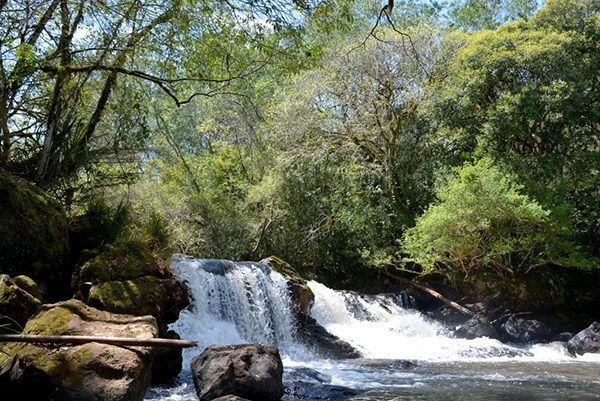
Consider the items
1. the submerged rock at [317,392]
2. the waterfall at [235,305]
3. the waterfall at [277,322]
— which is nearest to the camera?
the submerged rock at [317,392]

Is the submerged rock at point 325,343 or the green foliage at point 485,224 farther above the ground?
the green foliage at point 485,224

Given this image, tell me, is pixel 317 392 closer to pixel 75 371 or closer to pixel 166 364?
pixel 166 364

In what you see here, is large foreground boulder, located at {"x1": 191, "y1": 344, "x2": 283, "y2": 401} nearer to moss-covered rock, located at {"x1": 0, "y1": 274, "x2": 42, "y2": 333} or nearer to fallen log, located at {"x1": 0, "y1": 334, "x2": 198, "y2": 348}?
moss-covered rock, located at {"x1": 0, "y1": 274, "x2": 42, "y2": 333}

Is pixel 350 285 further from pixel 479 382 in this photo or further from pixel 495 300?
pixel 479 382

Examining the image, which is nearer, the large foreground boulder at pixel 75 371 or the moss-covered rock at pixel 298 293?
the large foreground boulder at pixel 75 371

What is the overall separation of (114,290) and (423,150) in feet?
40.9

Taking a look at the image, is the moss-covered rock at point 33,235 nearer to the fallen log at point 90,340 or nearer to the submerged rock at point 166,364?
the submerged rock at point 166,364

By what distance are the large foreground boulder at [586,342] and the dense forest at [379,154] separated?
1.80 m

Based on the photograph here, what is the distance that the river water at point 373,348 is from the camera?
27.4ft

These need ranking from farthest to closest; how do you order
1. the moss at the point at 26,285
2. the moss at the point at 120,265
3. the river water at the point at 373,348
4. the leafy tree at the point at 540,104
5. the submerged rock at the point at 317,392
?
the leafy tree at the point at 540,104, the river water at the point at 373,348, the moss at the point at 120,265, the submerged rock at the point at 317,392, the moss at the point at 26,285

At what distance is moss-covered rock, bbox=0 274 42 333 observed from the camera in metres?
5.53

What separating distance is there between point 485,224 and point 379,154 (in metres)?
5.13

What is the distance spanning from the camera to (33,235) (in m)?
A: 7.46

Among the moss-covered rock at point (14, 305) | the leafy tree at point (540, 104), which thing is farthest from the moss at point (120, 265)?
the leafy tree at point (540, 104)
